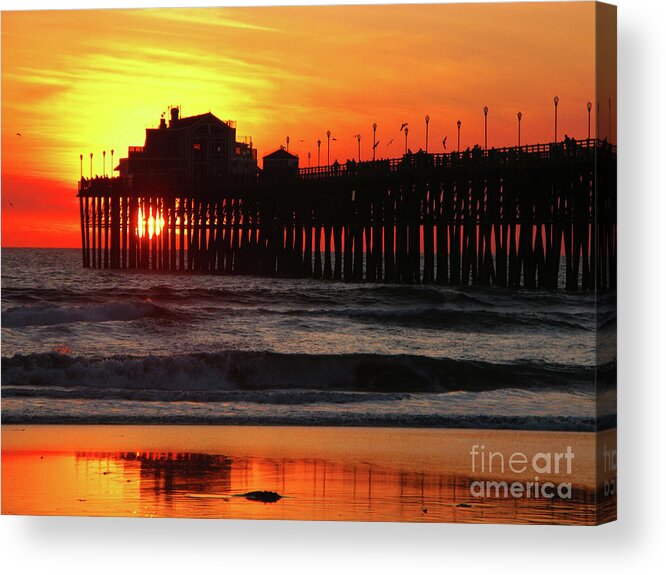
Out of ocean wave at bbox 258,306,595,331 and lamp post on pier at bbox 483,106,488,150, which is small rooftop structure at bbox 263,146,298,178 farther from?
lamp post on pier at bbox 483,106,488,150

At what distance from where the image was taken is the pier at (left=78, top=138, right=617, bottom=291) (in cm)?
1928

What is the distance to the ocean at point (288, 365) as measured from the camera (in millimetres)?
14266

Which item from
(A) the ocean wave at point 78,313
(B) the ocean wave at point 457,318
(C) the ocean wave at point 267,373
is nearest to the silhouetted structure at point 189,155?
(A) the ocean wave at point 78,313

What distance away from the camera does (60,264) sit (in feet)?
60.0

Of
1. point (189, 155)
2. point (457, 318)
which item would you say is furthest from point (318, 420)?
point (189, 155)

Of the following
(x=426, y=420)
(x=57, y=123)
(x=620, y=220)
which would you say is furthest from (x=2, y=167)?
(x=620, y=220)

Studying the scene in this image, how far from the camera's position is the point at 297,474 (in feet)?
43.9

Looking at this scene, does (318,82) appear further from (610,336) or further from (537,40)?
(610,336)

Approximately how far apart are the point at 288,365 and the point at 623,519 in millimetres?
4290

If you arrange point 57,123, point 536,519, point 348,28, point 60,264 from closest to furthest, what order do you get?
point 536,519 < point 348,28 < point 57,123 < point 60,264

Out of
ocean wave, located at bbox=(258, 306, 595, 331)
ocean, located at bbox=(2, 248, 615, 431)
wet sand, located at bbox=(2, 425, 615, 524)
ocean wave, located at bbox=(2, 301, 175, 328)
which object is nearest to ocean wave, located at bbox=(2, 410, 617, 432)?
ocean, located at bbox=(2, 248, 615, 431)

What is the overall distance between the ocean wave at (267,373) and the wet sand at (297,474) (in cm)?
52

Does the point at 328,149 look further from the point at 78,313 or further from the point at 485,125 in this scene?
the point at 78,313

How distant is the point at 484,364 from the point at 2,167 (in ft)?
18.5
